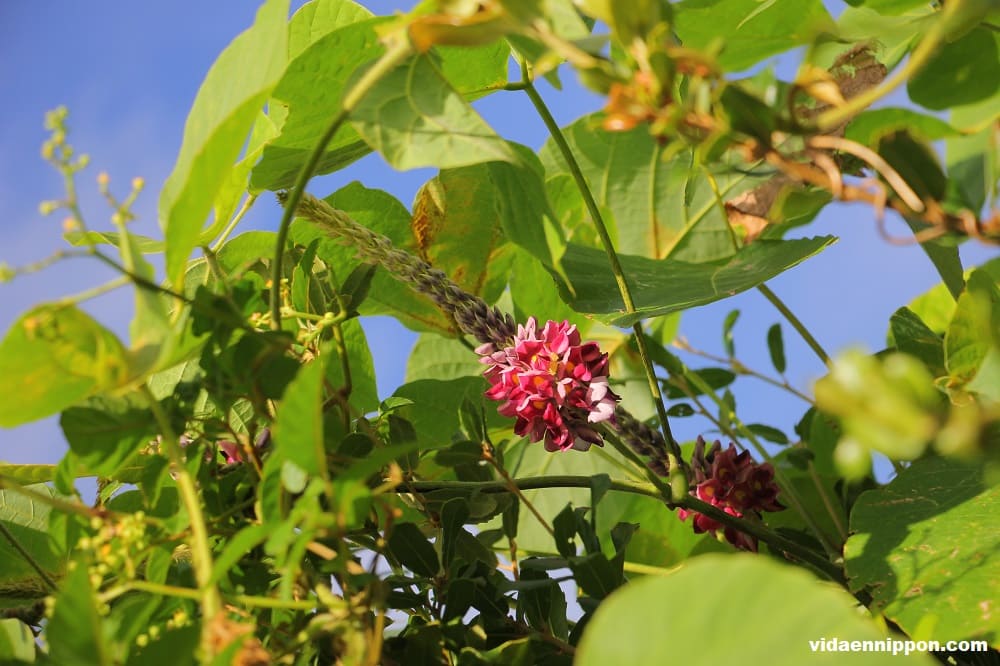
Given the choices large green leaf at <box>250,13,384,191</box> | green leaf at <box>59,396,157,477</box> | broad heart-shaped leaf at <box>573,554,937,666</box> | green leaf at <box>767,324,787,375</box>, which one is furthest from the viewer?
green leaf at <box>767,324,787,375</box>

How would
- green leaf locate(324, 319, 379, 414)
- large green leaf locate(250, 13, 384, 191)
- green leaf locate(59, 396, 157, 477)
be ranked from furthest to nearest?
green leaf locate(324, 319, 379, 414), large green leaf locate(250, 13, 384, 191), green leaf locate(59, 396, 157, 477)

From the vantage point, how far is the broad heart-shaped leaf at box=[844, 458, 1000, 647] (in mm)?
326

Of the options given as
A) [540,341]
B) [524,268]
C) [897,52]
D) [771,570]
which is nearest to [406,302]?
[524,268]

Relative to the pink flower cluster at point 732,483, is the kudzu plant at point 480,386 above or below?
above

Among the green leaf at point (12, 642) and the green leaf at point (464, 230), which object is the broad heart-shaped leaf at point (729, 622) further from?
the green leaf at point (464, 230)

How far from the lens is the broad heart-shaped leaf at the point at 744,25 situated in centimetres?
45

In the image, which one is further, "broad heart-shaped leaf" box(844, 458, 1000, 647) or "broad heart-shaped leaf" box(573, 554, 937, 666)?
"broad heart-shaped leaf" box(844, 458, 1000, 647)

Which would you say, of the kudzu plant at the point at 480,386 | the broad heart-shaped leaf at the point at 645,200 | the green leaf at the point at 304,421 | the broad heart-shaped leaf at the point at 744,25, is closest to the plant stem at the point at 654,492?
the kudzu plant at the point at 480,386

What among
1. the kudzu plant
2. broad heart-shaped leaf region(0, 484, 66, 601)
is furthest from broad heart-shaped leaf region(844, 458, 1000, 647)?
broad heart-shaped leaf region(0, 484, 66, 601)

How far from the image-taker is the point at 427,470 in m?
0.51

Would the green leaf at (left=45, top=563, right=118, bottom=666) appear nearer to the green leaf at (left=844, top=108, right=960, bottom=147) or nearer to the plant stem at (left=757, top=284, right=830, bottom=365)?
the green leaf at (left=844, top=108, right=960, bottom=147)

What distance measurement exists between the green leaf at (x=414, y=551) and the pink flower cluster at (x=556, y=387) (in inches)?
3.0

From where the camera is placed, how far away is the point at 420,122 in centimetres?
27

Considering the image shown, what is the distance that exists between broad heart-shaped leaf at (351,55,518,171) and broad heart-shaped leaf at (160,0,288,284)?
0.03 metres
